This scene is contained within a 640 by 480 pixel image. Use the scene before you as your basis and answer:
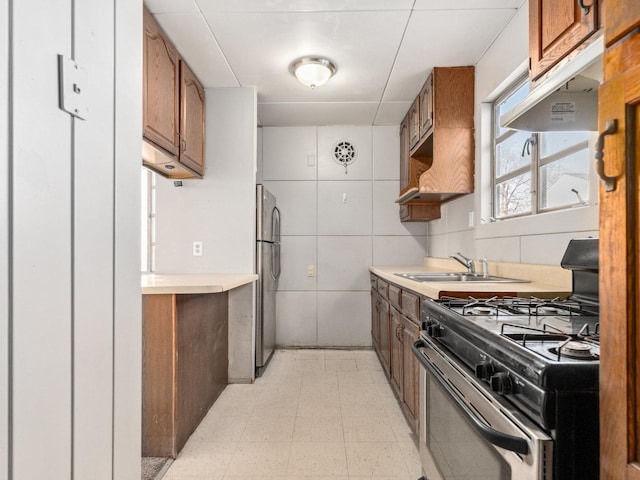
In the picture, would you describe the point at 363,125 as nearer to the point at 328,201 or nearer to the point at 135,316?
the point at 328,201

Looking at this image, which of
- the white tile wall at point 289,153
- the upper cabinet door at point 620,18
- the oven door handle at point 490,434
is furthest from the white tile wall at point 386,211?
the upper cabinet door at point 620,18

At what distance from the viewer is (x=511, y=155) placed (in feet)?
7.73

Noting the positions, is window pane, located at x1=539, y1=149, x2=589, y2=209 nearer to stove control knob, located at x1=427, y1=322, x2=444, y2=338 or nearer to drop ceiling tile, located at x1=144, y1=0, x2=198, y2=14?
stove control knob, located at x1=427, y1=322, x2=444, y2=338

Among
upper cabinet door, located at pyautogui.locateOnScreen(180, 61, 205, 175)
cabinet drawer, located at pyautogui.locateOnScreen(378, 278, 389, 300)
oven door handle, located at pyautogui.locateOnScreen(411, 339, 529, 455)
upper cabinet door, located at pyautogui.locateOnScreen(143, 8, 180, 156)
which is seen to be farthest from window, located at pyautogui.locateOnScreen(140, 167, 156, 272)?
oven door handle, located at pyautogui.locateOnScreen(411, 339, 529, 455)

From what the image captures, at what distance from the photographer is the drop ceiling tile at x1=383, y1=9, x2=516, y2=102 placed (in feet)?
6.93

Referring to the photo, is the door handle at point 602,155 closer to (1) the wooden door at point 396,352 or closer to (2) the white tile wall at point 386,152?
(1) the wooden door at point 396,352

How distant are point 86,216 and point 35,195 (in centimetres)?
13

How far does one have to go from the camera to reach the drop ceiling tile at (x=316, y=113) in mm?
3402

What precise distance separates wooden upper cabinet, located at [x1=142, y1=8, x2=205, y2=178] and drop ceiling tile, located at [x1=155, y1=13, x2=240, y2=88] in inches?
1.9

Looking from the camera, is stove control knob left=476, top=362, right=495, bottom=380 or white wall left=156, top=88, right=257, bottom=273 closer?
stove control knob left=476, top=362, right=495, bottom=380

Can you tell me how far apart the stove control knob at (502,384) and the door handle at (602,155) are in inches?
18.2

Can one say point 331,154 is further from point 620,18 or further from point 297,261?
point 620,18

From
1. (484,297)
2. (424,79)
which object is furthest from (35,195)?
(424,79)

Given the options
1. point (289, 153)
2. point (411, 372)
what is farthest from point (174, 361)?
point (289, 153)
